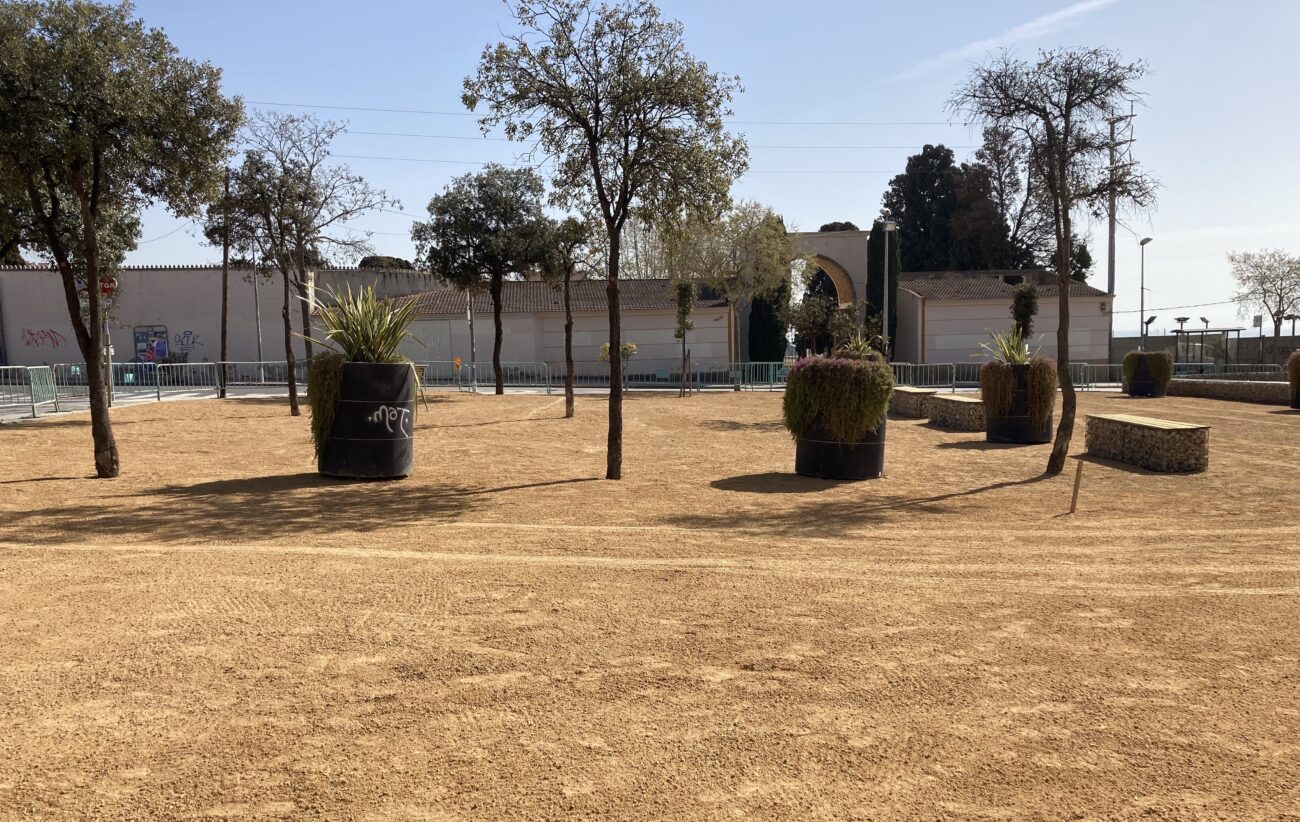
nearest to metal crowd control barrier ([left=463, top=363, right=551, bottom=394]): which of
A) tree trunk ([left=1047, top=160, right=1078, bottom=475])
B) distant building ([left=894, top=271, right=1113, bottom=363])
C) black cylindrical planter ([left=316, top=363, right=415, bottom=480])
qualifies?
distant building ([left=894, top=271, right=1113, bottom=363])

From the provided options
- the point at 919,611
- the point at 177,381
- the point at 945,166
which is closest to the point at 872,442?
the point at 919,611

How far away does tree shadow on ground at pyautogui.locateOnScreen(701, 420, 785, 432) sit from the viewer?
1894 cm

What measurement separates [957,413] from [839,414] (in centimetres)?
844

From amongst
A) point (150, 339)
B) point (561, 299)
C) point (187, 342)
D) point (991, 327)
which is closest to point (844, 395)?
point (561, 299)

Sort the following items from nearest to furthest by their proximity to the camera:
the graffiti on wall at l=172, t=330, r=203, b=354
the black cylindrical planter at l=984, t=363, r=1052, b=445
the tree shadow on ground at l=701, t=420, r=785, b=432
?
the black cylindrical planter at l=984, t=363, r=1052, b=445
the tree shadow on ground at l=701, t=420, r=785, b=432
the graffiti on wall at l=172, t=330, r=203, b=354

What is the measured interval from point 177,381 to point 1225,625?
31.2m

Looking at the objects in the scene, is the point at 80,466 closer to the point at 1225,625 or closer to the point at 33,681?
the point at 33,681

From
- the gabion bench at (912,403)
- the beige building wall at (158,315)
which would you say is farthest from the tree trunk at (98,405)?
the beige building wall at (158,315)

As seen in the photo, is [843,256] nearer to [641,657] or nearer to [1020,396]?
[1020,396]

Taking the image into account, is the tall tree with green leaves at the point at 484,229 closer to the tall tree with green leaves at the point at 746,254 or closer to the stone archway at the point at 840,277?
the tall tree with green leaves at the point at 746,254

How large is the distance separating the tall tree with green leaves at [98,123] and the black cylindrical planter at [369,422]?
8.82ft

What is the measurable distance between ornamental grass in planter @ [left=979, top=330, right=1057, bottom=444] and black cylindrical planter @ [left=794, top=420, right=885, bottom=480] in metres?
5.21

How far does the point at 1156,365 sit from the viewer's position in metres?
29.7

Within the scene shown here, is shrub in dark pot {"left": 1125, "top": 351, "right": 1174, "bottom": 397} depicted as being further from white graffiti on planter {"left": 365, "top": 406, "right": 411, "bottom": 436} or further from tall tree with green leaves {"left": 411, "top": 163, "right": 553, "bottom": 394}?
white graffiti on planter {"left": 365, "top": 406, "right": 411, "bottom": 436}
